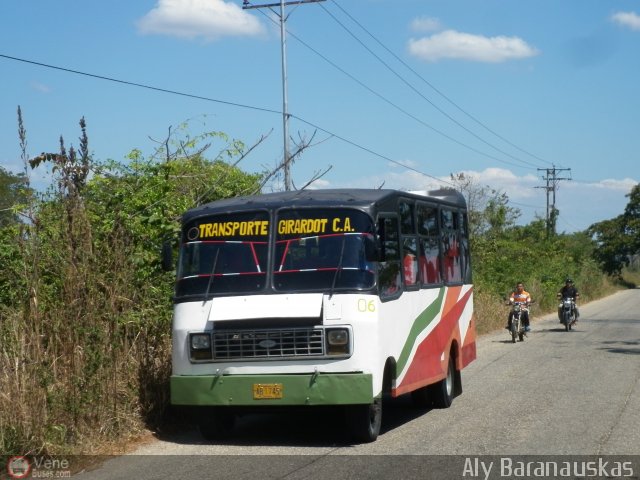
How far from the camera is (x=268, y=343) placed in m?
10.4

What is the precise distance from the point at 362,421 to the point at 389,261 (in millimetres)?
1910

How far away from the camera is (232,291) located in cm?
1083

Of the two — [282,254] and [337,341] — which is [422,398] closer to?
[337,341]

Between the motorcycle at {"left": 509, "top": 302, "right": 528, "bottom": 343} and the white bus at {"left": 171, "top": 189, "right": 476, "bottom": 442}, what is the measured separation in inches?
567

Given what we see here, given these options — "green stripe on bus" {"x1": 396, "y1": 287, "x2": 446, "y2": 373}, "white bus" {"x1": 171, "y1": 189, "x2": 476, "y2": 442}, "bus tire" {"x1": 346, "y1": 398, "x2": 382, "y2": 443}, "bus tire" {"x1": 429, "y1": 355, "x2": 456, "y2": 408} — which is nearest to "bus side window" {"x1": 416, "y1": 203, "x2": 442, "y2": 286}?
"green stripe on bus" {"x1": 396, "y1": 287, "x2": 446, "y2": 373}

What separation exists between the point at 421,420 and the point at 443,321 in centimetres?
177

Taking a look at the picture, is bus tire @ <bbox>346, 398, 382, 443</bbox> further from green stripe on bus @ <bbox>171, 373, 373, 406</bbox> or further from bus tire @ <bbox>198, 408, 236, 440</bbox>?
bus tire @ <bbox>198, 408, 236, 440</bbox>

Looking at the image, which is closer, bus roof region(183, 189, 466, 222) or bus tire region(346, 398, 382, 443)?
bus tire region(346, 398, 382, 443)

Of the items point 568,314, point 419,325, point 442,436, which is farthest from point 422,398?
point 568,314

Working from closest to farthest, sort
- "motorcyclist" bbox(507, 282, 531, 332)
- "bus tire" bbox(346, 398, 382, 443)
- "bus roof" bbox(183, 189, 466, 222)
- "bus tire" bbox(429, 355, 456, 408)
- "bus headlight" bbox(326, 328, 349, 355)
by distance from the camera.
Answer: "bus headlight" bbox(326, 328, 349, 355) → "bus tire" bbox(346, 398, 382, 443) → "bus roof" bbox(183, 189, 466, 222) → "bus tire" bbox(429, 355, 456, 408) → "motorcyclist" bbox(507, 282, 531, 332)

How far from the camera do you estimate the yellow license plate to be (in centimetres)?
1031

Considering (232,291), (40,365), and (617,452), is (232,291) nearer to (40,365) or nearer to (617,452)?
(40,365)

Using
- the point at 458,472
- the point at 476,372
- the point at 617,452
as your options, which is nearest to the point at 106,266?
the point at 458,472

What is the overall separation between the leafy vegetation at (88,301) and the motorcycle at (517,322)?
1274 cm
